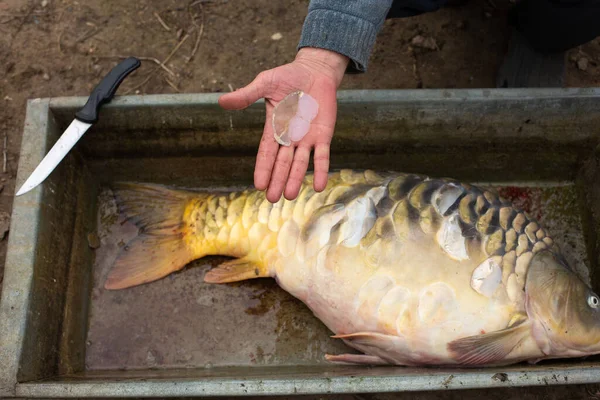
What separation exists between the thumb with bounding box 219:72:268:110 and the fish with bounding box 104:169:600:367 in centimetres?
35

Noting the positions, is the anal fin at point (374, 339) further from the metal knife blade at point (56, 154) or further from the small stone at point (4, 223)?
the small stone at point (4, 223)

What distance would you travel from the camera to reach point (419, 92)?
1896 millimetres

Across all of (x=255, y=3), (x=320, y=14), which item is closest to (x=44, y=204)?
(x=320, y=14)

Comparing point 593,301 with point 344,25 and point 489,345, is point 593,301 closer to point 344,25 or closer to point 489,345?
point 489,345

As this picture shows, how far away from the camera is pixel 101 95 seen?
1.85m

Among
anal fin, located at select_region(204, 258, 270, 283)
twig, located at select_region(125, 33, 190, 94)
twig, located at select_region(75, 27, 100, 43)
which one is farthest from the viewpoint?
twig, located at select_region(75, 27, 100, 43)

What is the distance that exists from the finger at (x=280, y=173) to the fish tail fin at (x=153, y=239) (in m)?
0.47

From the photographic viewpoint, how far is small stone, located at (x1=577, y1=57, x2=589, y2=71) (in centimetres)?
266

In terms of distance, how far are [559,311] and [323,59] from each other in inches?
42.4

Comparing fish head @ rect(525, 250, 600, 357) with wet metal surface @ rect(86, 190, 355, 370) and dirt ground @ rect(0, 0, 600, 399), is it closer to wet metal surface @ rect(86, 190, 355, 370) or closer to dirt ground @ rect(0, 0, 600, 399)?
wet metal surface @ rect(86, 190, 355, 370)

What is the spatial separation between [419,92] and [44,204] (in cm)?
135

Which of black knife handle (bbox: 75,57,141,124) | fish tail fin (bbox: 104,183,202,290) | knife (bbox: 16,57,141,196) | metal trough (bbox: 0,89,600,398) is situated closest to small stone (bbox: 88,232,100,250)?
metal trough (bbox: 0,89,600,398)

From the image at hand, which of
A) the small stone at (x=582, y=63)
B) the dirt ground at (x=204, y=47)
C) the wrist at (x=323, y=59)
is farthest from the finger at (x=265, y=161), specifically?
the small stone at (x=582, y=63)

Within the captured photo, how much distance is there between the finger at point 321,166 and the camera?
1.64 metres
